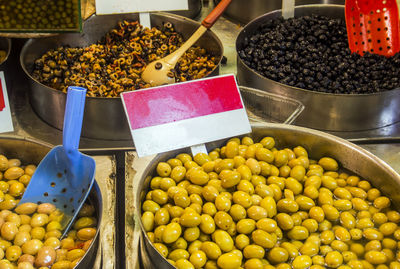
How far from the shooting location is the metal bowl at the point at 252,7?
7.92 ft

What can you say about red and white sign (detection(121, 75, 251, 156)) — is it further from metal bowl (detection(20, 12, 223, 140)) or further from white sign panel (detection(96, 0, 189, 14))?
white sign panel (detection(96, 0, 189, 14))

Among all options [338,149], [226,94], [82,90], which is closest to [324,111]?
[338,149]

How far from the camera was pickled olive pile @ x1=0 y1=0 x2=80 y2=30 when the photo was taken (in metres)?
1.54

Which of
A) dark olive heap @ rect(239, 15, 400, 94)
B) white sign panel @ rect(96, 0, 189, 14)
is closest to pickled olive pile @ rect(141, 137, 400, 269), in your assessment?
dark olive heap @ rect(239, 15, 400, 94)

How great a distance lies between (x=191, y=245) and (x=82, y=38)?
4.17 ft

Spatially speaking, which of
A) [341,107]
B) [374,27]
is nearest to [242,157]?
[341,107]

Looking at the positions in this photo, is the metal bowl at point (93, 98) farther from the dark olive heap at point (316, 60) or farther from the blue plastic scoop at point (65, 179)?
the blue plastic scoop at point (65, 179)

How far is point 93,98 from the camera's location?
4.82 feet

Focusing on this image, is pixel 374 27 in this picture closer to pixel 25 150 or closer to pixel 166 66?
pixel 166 66

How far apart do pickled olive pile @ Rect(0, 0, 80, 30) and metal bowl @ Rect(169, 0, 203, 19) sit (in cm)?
97

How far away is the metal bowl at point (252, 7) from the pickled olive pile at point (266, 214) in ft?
4.18

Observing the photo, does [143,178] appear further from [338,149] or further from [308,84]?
[308,84]

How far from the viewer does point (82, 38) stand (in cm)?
202

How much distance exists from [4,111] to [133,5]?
0.76 meters
